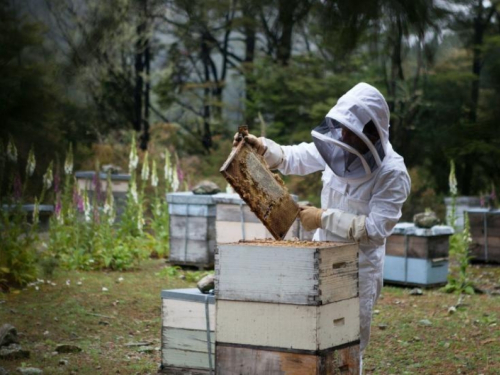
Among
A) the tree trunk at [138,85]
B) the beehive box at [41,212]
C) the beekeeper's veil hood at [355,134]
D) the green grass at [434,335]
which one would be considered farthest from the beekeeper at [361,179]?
the tree trunk at [138,85]

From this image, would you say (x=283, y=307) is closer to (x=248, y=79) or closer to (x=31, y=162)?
(x=31, y=162)

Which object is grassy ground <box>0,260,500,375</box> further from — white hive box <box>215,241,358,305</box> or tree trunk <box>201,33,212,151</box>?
tree trunk <box>201,33,212,151</box>

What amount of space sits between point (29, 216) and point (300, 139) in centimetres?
573

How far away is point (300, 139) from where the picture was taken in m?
12.5

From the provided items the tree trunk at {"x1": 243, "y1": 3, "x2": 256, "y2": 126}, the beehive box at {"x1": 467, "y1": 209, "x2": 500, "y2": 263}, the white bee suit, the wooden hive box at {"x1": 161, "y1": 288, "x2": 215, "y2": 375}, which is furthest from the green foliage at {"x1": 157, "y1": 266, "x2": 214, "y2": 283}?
the tree trunk at {"x1": 243, "y1": 3, "x2": 256, "y2": 126}

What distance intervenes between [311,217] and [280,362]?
2.36ft

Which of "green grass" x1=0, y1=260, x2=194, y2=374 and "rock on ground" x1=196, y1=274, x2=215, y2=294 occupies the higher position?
"rock on ground" x1=196, y1=274, x2=215, y2=294

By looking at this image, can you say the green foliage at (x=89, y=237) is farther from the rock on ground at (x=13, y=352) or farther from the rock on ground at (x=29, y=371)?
the rock on ground at (x=29, y=371)

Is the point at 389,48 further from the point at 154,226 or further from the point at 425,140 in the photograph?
the point at 425,140

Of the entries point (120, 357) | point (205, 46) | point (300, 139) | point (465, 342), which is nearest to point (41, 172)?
point (120, 357)

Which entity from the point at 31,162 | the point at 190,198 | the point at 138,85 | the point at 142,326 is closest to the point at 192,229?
the point at 190,198

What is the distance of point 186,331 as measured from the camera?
4043 mm

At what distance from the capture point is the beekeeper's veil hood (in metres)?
3.25

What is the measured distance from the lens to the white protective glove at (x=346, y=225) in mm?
3332
